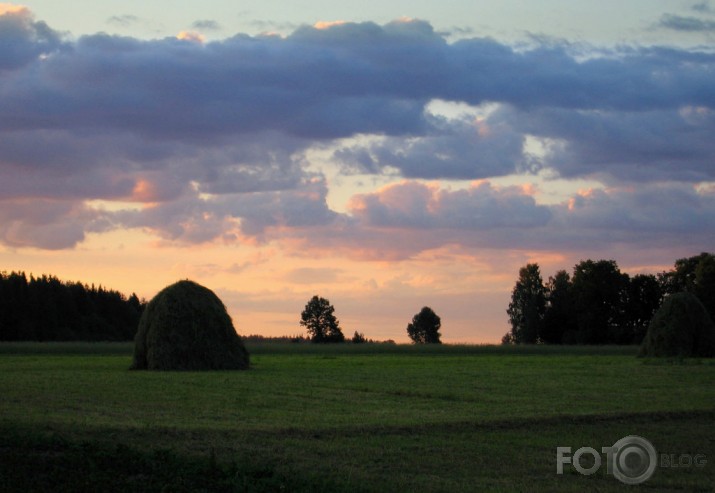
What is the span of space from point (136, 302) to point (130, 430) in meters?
116

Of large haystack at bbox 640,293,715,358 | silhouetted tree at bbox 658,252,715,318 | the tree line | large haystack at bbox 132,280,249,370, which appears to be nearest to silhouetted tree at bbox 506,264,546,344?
the tree line

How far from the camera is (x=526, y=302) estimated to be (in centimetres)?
12206

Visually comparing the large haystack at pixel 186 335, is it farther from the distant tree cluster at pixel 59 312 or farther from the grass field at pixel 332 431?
the distant tree cluster at pixel 59 312

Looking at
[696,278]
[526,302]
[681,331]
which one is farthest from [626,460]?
[526,302]

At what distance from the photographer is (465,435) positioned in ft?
56.0

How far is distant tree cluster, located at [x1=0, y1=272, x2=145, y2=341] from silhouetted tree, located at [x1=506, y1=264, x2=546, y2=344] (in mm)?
46473

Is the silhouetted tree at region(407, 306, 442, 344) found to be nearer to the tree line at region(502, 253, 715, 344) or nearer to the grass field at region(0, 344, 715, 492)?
the tree line at region(502, 253, 715, 344)

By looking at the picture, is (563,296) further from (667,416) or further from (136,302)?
(667,416)

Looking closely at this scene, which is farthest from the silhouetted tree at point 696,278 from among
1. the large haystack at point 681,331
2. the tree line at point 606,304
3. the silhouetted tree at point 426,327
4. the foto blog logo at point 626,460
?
the foto blog logo at point 626,460

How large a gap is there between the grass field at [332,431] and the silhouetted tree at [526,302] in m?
83.7

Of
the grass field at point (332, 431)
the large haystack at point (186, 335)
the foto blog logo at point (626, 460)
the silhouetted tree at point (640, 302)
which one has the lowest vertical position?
the foto blog logo at point (626, 460)

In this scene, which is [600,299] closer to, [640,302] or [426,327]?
[640,302]

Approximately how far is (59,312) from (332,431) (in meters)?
91.8

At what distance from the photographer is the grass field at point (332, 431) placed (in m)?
12.8
